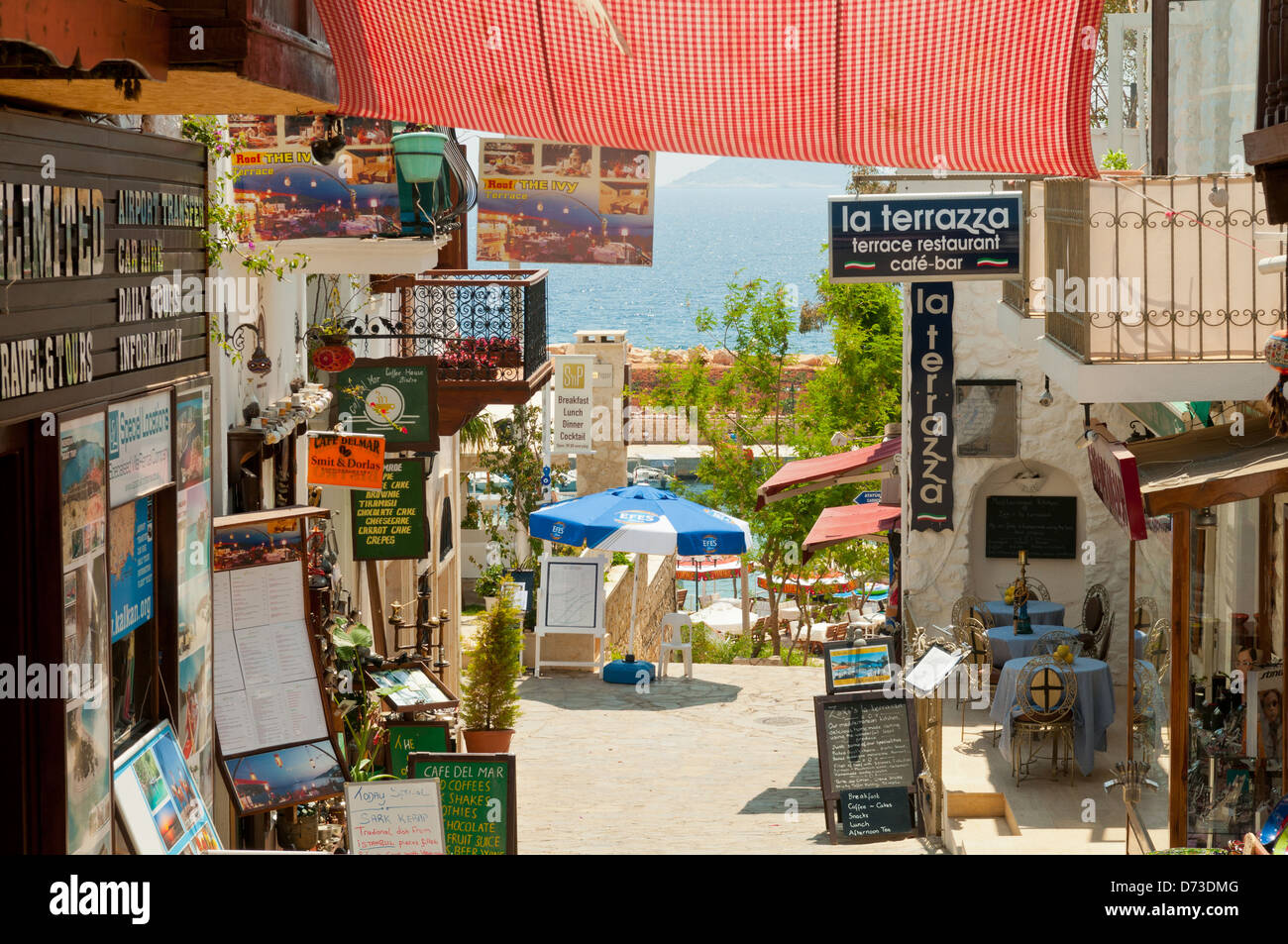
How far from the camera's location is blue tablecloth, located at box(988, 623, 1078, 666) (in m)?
13.9

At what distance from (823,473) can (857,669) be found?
24.6 ft

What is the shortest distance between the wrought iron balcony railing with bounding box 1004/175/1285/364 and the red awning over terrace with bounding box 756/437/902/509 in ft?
21.4

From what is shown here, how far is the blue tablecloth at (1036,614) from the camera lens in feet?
49.9

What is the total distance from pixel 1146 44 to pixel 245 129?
1086 cm

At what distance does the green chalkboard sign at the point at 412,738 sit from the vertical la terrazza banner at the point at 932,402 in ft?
27.2

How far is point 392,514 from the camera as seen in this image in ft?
43.3

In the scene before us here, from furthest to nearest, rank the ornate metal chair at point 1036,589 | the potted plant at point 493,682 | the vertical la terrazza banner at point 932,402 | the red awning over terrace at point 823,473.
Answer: the red awning over terrace at point 823,473 → the vertical la terrazza banner at point 932,402 → the ornate metal chair at point 1036,589 → the potted plant at point 493,682

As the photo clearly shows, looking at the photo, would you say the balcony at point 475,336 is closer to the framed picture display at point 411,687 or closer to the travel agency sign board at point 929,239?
the travel agency sign board at point 929,239

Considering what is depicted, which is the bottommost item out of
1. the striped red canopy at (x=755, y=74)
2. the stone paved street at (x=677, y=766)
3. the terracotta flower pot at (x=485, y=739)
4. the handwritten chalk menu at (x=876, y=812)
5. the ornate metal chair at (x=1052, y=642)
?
the stone paved street at (x=677, y=766)

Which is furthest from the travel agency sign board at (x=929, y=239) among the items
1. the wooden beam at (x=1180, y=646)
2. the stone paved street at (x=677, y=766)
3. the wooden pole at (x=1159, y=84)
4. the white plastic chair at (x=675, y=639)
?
the white plastic chair at (x=675, y=639)

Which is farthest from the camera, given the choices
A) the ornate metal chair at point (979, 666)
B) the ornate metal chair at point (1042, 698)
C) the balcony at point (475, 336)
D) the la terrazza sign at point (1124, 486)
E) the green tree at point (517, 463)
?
the green tree at point (517, 463)

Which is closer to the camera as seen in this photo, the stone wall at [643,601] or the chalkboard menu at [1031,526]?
the chalkboard menu at [1031,526]

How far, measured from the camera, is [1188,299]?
39.4 ft

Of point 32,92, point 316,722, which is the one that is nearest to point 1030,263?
point 316,722
